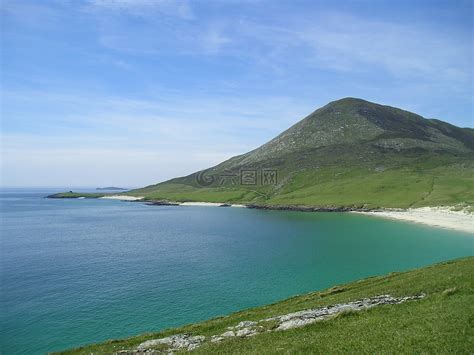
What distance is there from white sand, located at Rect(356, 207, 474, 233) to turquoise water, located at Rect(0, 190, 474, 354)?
35.8ft

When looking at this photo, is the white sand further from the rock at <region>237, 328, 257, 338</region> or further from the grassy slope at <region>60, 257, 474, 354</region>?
the rock at <region>237, 328, 257, 338</region>

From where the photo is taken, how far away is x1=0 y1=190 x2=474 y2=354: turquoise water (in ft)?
146

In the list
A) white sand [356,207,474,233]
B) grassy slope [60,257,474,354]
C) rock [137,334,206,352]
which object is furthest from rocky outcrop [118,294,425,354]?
white sand [356,207,474,233]

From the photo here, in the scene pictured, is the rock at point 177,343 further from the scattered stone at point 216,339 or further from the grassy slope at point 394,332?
the grassy slope at point 394,332

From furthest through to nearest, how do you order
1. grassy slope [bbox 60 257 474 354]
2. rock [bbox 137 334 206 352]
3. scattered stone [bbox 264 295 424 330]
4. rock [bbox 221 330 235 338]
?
rock [bbox 221 330 235 338] → rock [bbox 137 334 206 352] → scattered stone [bbox 264 295 424 330] → grassy slope [bbox 60 257 474 354]

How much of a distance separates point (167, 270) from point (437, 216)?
120m

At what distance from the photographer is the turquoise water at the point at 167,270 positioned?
146 feet

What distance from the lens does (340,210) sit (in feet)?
634

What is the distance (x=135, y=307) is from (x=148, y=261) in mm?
31041

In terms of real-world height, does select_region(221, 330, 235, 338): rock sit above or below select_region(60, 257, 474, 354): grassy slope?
below

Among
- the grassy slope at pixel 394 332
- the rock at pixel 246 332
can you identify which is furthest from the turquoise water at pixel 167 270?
the rock at pixel 246 332

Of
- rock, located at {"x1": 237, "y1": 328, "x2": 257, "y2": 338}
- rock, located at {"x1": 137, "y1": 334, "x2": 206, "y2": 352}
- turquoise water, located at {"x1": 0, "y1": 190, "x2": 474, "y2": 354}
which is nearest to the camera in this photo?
rock, located at {"x1": 237, "y1": 328, "x2": 257, "y2": 338}

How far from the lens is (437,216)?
141125 millimetres

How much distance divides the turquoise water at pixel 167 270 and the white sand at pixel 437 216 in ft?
35.8
